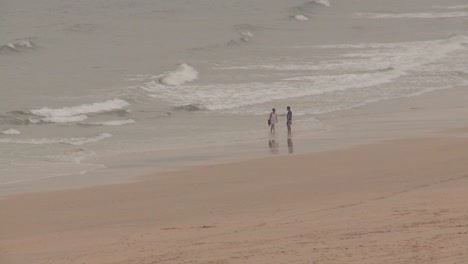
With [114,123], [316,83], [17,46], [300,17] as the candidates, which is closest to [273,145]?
[114,123]

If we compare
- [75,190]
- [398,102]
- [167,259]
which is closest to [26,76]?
[398,102]

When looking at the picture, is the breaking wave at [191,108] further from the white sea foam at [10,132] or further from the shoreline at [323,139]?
the white sea foam at [10,132]

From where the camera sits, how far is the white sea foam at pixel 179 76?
118 feet

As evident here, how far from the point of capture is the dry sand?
10.0 meters

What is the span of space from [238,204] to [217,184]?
2325mm

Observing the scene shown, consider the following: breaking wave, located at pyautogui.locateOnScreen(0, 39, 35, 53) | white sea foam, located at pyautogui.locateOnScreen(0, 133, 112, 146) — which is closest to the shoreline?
white sea foam, located at pyautogui.locateOnScreen(0, 133, 112, 146)

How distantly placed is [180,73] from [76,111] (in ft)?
30.2

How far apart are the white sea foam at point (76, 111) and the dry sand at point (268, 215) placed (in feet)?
33.1

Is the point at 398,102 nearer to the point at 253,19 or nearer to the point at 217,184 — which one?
the point at 217,184

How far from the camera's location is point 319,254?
969 cm

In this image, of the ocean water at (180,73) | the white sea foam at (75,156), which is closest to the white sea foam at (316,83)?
the ocean water at (180,73)

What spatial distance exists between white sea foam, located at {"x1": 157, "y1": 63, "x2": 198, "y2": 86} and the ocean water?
9 centimetres

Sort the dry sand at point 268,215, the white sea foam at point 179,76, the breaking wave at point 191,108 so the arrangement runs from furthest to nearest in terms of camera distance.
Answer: the white sea foam at point 179,76
the breaking wave at point 191,108
the dry sand at point 268,215

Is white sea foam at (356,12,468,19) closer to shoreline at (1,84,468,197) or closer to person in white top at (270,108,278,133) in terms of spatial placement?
shoreline at (1,84,468,197)
